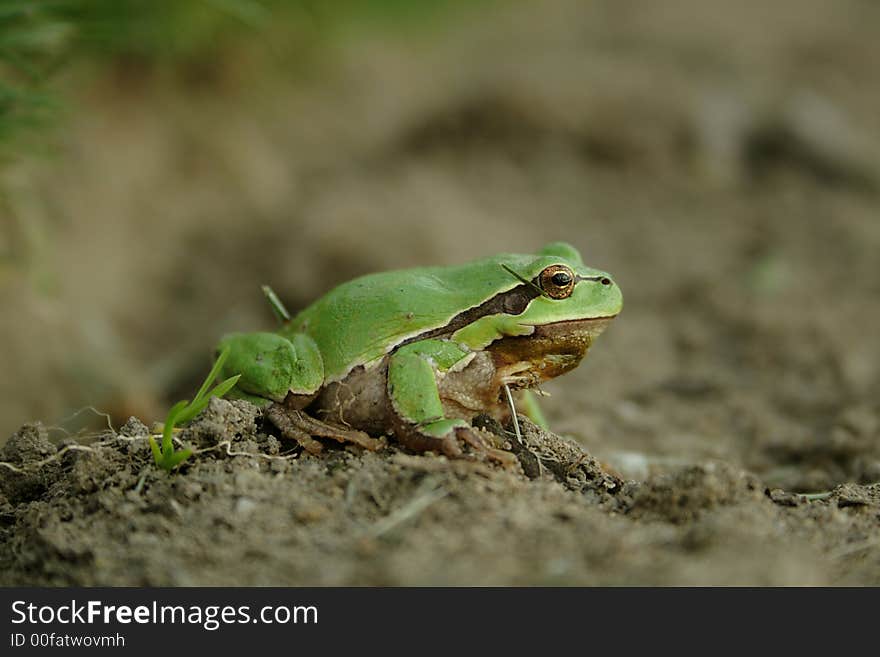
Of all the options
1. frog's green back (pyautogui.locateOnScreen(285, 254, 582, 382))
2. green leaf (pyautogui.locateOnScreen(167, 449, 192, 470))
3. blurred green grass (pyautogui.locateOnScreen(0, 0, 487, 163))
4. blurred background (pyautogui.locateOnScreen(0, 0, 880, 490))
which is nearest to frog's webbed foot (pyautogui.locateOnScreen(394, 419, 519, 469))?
frog's green back (pyautogui.locateOnScreen(285, 254, 582, 382))

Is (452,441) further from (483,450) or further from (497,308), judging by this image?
(497,308)

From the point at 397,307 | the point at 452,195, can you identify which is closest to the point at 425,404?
the point at 397,307

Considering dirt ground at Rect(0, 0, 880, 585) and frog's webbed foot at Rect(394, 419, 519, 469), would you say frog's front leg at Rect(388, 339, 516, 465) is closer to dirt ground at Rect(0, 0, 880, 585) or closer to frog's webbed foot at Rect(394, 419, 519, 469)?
frog's webbed foot at Rect(394, 419, 519, 469)

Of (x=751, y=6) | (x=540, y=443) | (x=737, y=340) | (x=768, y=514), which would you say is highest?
(x=751, y=6)
